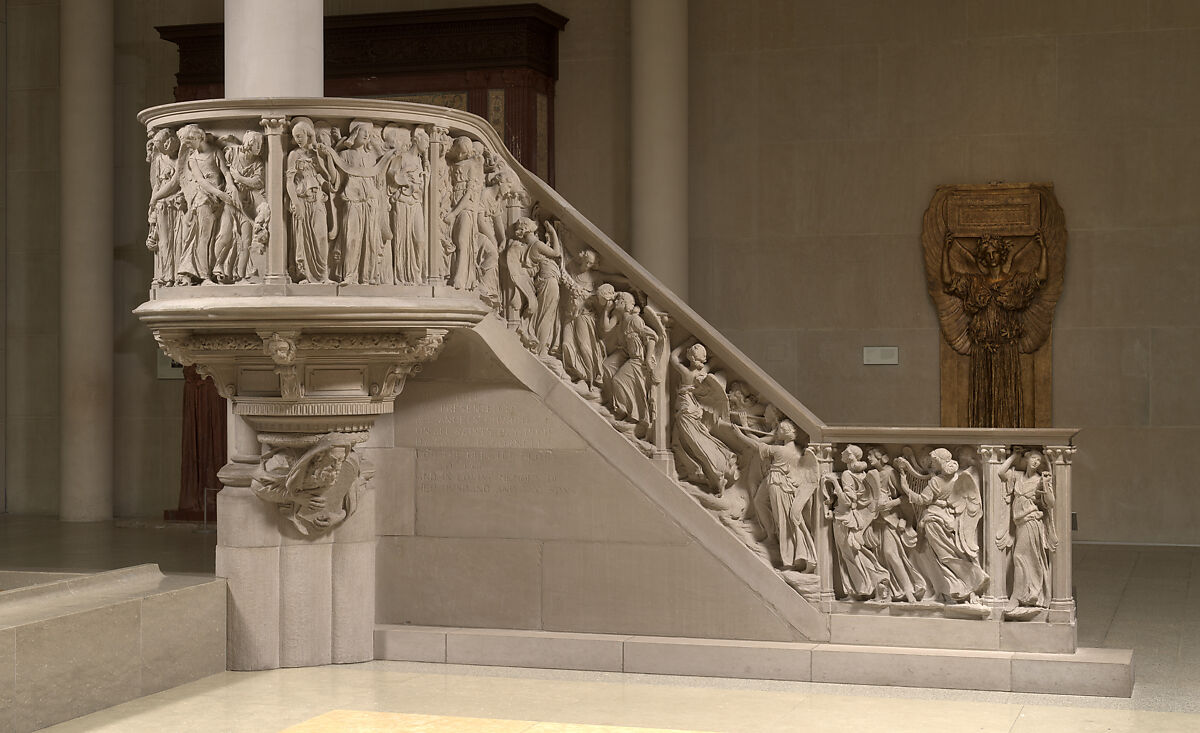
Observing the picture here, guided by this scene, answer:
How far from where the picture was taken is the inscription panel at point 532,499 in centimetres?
853

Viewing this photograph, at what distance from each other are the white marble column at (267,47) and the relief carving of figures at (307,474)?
1871 mm

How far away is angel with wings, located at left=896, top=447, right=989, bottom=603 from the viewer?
26.3ft

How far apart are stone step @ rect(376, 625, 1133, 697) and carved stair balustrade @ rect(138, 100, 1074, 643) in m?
0.29

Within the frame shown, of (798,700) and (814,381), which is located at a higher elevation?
(814,381)

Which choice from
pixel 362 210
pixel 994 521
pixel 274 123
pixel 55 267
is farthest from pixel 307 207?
pixel 55 267

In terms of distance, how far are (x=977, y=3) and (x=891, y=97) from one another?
1.05 meters

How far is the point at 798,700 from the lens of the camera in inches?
298

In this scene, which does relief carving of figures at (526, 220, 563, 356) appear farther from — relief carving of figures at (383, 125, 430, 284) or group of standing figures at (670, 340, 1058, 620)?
relief carving of figures at (383, 125, 430, 284)

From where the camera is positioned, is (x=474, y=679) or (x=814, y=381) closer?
(x=474, y=679)

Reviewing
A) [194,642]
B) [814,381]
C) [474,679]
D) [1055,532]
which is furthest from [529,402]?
[814,381]

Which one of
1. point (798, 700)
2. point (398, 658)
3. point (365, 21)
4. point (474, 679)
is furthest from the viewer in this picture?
point (365, 21)

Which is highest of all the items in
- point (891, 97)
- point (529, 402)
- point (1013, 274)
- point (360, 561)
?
point (891, 97)

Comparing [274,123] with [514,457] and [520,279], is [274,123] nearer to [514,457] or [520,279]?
[520,279]

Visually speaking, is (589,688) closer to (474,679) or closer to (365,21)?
(474,679)
